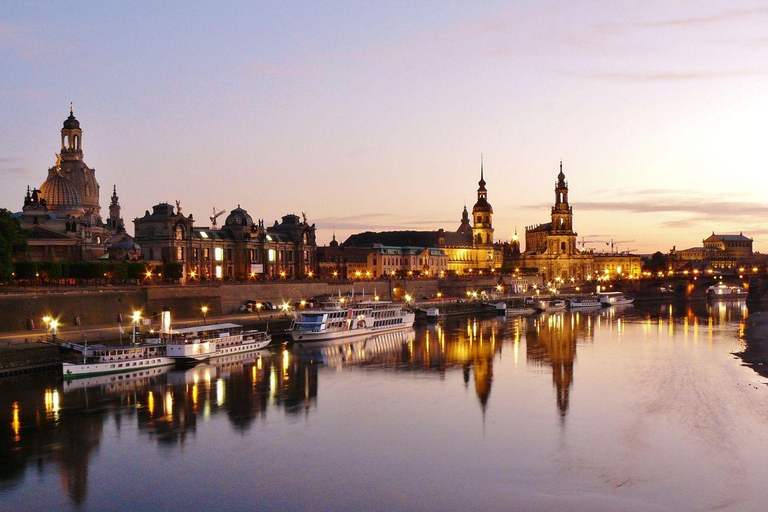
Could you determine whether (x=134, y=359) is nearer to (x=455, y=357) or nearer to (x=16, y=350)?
(x=16, y=350)

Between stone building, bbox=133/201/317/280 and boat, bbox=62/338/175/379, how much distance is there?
36534 mm

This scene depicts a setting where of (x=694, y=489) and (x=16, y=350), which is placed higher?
(x=16, y=350)

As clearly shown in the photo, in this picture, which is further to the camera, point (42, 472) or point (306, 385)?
point (306, 385)

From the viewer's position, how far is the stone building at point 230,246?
287ft

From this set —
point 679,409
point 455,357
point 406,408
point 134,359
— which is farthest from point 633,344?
point 134,359

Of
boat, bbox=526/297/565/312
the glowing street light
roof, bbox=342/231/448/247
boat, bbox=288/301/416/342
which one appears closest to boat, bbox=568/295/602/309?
boat, bbox=526/297/565/312

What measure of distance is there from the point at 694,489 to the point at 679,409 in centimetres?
1144

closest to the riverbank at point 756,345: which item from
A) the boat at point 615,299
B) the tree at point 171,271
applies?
the boat at point 615,299

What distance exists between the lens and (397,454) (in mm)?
29281

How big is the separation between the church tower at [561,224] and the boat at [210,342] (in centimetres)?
11813

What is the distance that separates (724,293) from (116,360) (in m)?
128

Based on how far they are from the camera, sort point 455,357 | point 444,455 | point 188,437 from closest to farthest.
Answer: point 444,455 → point 188,437 → point 455,357

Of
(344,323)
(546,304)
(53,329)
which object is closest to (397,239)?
(546,304)

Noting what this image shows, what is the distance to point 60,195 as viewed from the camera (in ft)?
367
